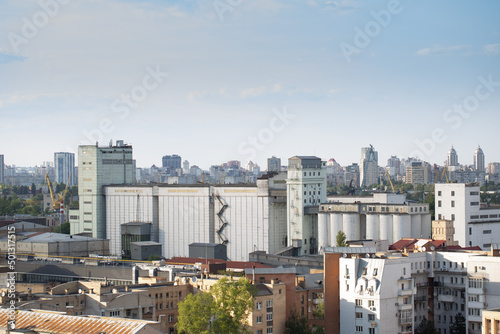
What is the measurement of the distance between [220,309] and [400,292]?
10.9m

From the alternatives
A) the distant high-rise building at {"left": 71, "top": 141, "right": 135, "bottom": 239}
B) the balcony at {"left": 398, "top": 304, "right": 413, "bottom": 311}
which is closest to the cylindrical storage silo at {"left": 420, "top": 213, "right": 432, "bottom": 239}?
the balcony at {"left": 398, "top": 304, "right": 413, "bottom": 311}

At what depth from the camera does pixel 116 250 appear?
105750 millimetres

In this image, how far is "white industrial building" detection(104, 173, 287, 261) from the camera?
3674 inches

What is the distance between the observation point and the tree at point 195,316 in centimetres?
4469

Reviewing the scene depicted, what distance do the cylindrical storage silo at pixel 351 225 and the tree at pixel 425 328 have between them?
32.8 metres

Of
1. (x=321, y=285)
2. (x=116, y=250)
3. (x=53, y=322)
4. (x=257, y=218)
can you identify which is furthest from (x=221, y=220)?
(x=53, y=322)

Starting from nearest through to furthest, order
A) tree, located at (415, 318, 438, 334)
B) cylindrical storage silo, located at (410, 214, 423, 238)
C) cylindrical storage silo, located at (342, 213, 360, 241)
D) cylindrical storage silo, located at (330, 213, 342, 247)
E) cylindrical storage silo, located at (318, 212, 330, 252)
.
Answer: tree, located at (415, 318, 438, 334) < cylindrical storage silo, located at (410, 214, 423, 238) < cylindrical storage silo, located at (342, 213, 360, 241) < cylindrical storage silo, located at (330, 213, 342, 247) < cylindrical storage silo, located at (318, 212, 330, 252)

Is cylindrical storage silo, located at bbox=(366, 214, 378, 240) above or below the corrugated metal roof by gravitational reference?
above

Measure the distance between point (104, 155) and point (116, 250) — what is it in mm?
11954

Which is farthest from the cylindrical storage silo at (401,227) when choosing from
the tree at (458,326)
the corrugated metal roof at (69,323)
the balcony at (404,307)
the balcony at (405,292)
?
the corrugated metal roof at (69,323)

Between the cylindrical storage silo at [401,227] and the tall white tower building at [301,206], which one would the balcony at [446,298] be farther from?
the tall white tower building at [301,206]

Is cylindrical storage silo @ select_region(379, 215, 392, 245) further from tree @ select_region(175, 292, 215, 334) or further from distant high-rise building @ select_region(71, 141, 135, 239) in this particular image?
tree @ select_region(175, 292, 215, 334)

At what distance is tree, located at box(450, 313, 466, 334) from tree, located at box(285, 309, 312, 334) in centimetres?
902

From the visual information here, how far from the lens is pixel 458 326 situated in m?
52.1
